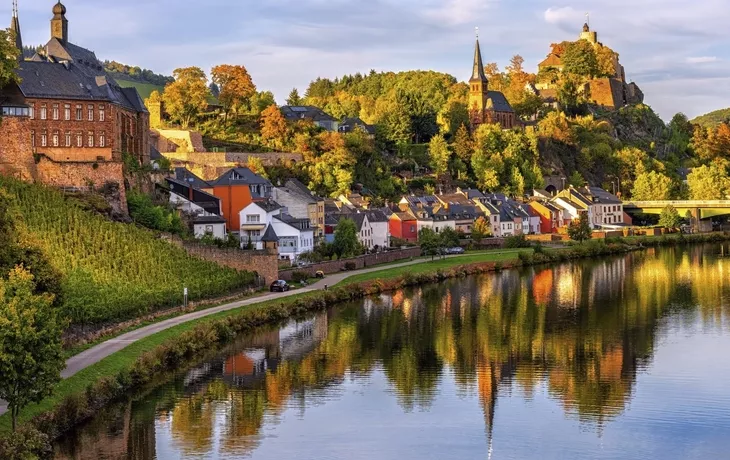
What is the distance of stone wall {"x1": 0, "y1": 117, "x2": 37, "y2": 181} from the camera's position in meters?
53.4

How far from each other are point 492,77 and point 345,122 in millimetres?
42825

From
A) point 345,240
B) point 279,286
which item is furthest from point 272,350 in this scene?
point 345,240

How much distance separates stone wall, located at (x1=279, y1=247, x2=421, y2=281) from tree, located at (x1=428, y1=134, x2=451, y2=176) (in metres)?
25.0

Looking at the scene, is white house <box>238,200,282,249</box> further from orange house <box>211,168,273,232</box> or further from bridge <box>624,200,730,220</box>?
bridge <box>624,200,730,220</box>

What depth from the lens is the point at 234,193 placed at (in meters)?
71.4

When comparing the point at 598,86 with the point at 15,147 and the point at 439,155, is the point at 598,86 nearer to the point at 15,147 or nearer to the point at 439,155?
the point at 439,155

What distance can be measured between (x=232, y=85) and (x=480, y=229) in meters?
25.2

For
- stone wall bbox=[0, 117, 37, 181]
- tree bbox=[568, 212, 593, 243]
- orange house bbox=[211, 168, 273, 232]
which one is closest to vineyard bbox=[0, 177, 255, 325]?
stone wall bbox=[0, 117, 37, 181]

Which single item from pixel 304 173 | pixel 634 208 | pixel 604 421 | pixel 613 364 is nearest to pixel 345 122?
pixel 304 173

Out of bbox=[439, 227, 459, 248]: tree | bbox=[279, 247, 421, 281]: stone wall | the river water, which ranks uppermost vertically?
bbox=[439, 227, 459, 248]: tree

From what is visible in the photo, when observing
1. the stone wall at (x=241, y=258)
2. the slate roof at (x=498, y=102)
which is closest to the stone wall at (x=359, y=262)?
the stone wall at (x=241, y=258)

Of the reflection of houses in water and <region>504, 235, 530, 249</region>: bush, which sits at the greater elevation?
<region>504, 235, 530, 249</region>: bush

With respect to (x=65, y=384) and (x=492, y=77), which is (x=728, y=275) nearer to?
(x=65, y=384)

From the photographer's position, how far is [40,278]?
36062mm
